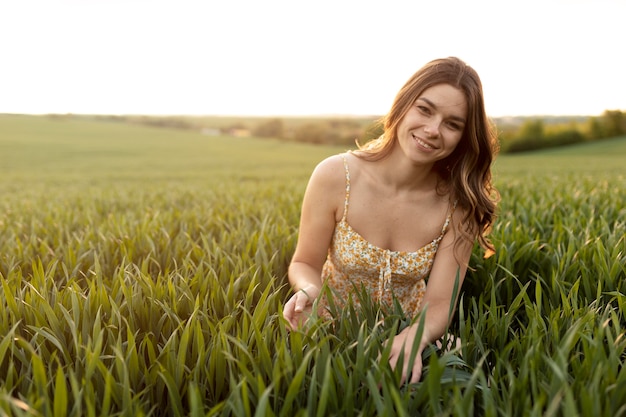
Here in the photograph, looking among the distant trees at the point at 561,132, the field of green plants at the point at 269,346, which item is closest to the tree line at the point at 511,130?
the distant trees at the point at 561,132

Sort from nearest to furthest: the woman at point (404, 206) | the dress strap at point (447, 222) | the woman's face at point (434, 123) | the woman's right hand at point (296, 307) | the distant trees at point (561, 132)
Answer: the woman's right hand at point (296, 307) → the woman's face at point (434, 123) → the woman at point (404, 206) → the dress strap at point (447, 222) → the distant trees at point (561, 132)

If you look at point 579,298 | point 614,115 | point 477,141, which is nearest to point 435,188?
point 477,141

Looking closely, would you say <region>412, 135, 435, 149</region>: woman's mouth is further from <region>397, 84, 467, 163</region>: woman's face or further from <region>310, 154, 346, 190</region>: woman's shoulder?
<region>310, 154, 346, 190</region>: woman's shoulder

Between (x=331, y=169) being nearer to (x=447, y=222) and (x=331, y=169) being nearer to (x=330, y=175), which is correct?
(x=330, y=175)

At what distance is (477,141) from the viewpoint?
2066 mm

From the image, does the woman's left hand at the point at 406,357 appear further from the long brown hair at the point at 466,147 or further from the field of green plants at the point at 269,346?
the long brown hair at the point at 466,147

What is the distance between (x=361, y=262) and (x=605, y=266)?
1.00 m

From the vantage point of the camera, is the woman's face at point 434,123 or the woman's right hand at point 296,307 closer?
the woman's right hand at point 296,307

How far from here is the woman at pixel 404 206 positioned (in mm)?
2057

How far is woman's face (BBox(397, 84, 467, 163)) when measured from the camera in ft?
6.38

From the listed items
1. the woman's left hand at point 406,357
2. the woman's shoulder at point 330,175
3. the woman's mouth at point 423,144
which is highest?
the woman's mouth at point 423,144

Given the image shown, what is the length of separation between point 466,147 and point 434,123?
0.28 m

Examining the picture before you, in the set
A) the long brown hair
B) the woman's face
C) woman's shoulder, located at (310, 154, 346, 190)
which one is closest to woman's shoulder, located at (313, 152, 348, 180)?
woman's shoulder, located at (310, 154, 346, 190)

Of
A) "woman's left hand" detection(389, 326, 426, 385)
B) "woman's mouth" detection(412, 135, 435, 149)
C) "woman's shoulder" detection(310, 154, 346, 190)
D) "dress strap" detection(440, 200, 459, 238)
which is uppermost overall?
"woman's mouth" detection(412, 135, 435, 149)
